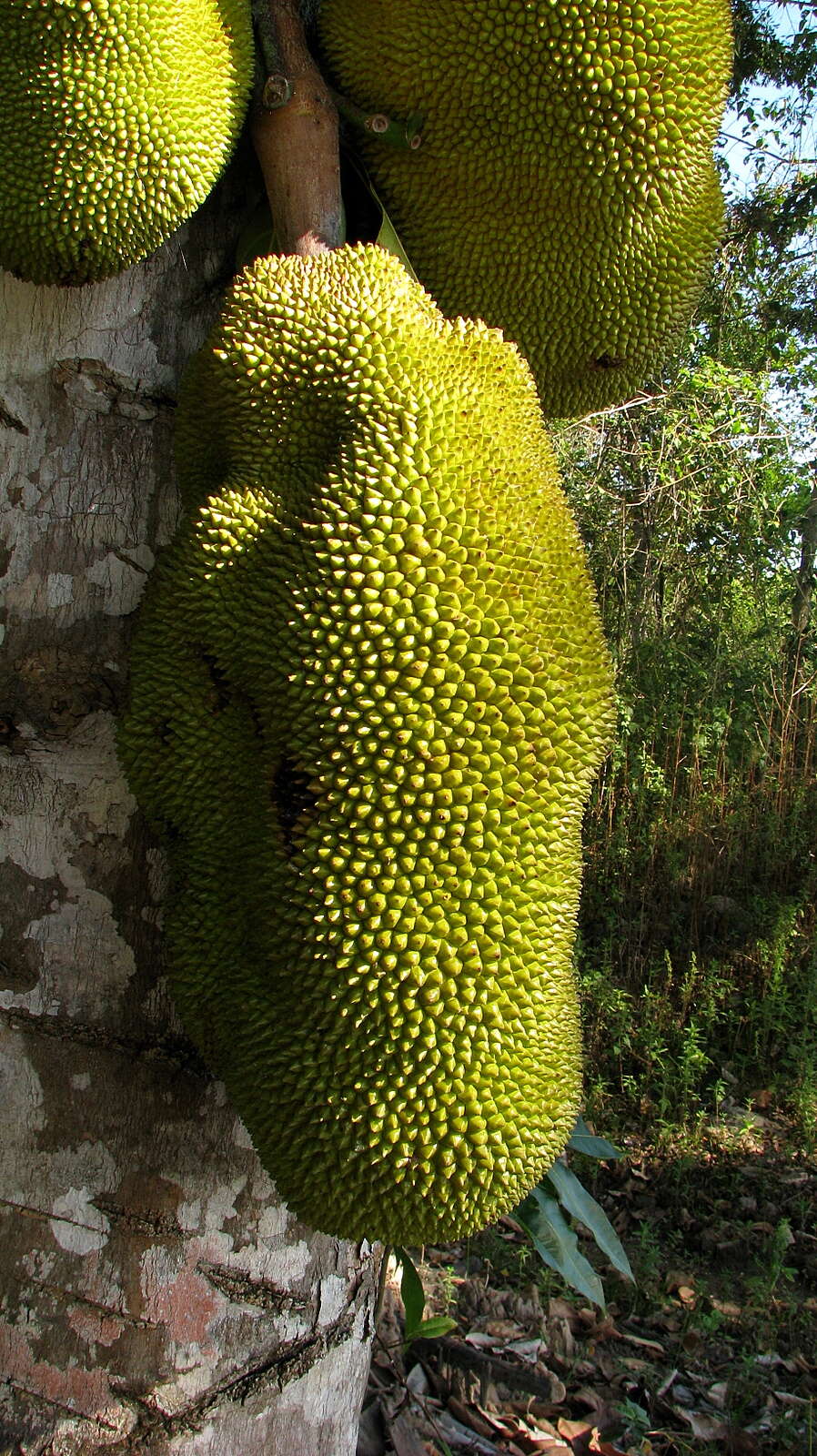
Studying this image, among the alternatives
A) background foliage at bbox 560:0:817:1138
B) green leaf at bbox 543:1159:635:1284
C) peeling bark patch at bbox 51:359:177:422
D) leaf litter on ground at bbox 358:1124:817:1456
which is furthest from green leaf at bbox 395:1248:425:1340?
background foliage at bbox 560:0:817:1138

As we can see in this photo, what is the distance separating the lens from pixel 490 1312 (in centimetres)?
235

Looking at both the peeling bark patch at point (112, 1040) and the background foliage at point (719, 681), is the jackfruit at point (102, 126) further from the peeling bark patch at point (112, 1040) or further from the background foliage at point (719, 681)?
the background foliage at point (719, 681)

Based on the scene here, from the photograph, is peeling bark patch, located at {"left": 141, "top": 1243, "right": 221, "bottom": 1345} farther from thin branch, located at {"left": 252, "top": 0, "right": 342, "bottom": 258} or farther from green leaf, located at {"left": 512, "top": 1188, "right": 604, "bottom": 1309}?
thin branch, located at {"left": 252, "top": 0, "right": 342, "bottom": 258}

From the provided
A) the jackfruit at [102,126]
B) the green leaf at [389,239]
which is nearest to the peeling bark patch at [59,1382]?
the jackfruit at [102,126]

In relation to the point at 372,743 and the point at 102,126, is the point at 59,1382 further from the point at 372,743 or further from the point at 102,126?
the point at 102,126

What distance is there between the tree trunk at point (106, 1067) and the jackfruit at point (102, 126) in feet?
0.34

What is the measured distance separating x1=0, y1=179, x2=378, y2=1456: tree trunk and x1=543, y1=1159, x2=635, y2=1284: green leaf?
→ 1.01ft

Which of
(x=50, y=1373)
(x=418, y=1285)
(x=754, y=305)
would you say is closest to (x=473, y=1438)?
(x=418, y=1285)

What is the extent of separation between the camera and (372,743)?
2.94 feet

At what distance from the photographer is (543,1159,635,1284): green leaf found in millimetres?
1357

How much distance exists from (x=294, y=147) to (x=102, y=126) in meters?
0.25

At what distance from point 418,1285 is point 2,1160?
540 millimetres

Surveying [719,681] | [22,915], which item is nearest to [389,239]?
[22,915]

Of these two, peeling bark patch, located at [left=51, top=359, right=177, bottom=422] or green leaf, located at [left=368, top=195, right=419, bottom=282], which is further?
green leaf, located at [left=368, top=195, right=419, bottom=282]
